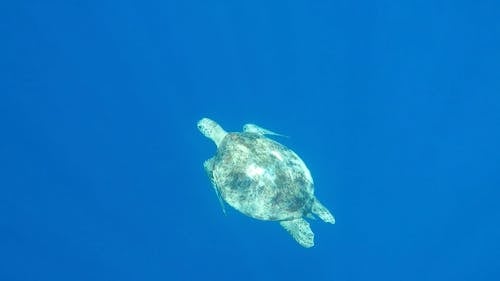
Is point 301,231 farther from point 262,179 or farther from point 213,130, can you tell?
point 213,130

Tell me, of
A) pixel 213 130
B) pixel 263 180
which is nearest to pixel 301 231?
pixel 263 180

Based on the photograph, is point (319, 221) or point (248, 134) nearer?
point (248, 134)

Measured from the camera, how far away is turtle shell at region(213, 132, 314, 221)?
26.7 feet

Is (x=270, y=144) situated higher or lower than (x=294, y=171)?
higher

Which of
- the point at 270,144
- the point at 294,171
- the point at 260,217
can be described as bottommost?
the point at 260,217

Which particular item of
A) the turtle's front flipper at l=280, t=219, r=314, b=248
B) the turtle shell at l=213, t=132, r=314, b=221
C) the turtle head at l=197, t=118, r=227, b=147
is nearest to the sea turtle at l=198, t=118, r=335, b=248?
the turtle shell at l=213, t=132, r=314, b=221

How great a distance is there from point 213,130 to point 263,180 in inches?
88.2

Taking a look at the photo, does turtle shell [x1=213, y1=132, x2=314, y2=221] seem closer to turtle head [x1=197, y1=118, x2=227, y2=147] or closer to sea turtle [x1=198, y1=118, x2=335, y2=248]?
sea turtle [x1=198, y1=118, x2=335, y2=248]

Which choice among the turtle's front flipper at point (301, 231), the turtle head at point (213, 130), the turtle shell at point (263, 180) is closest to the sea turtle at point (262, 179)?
the turtle shell at point (263, 180)

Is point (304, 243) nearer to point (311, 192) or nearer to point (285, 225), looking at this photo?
point (285, 225)

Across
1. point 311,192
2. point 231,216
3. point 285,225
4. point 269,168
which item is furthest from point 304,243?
point 231,216

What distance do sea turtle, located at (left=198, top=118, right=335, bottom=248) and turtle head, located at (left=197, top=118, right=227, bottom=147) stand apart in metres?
1.05

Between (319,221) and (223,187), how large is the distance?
3.48 m

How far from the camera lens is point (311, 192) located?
27.7 feet
